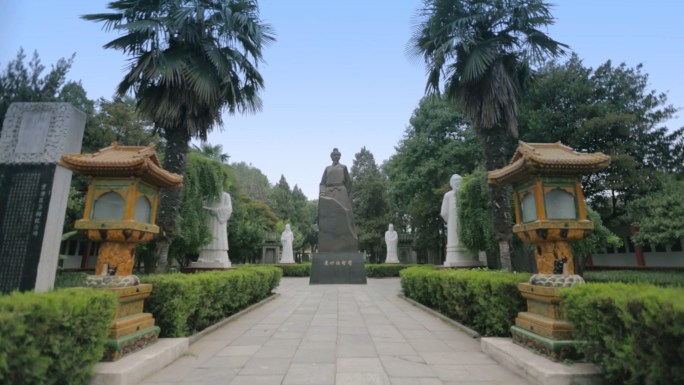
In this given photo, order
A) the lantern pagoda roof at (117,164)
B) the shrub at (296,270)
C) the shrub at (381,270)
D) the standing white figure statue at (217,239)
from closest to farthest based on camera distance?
1. the lantern pagoda roof at (117,164)
2. the standing white figure statue at (217,239)
3. the shrub at (381,270)
4. the shrub at (296,270)

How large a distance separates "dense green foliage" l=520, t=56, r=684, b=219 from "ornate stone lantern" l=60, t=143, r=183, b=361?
54.6 ft

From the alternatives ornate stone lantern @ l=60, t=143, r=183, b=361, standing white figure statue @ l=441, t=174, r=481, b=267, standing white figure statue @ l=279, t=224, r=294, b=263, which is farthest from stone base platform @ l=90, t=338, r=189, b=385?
standing white figure statue @ l=279, t=224, r=294, b=263

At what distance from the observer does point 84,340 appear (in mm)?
3371

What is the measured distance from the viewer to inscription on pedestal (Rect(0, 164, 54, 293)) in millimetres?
6840

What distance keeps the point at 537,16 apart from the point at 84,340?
1133 cm

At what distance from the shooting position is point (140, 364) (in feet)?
12.7

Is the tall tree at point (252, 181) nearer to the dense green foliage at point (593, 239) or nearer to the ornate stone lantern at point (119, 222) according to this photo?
the dense green foliage at point (593, 239)

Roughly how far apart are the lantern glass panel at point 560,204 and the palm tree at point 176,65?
7676 millimetres

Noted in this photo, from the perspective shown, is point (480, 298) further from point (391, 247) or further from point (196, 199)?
point (391, 247)

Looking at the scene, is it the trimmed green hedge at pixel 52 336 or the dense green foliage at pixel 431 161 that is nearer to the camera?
the trimmed green hedge at pixel 52 336

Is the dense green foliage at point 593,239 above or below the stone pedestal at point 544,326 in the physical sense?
above

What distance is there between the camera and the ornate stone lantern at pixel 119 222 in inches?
178

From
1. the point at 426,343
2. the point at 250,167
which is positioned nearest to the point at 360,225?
the point at 426,343

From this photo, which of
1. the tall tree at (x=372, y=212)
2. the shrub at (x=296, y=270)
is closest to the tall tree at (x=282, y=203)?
the tall tree at (x=372, y=212)
